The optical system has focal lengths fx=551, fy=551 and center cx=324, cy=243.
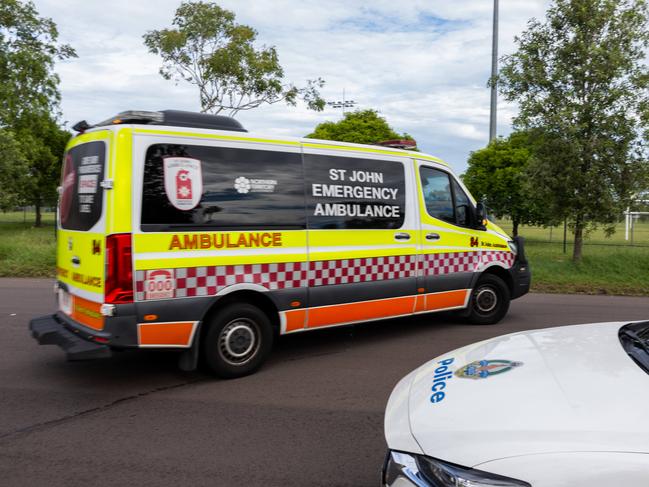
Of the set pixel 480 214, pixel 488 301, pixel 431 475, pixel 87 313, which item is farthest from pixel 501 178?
pixel 431 475

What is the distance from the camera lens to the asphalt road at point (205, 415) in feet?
10.9

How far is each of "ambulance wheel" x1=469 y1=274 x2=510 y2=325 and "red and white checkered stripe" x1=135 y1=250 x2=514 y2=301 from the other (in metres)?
0.29

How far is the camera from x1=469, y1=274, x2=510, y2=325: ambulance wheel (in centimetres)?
725

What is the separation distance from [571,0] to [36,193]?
32.1 m

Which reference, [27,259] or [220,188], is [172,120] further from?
[27,259]

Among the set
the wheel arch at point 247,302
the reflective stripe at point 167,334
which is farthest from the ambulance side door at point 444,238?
the reflective stripe at point 167,334

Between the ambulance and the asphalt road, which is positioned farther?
the ambulance

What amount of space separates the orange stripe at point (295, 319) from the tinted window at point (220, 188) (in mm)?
846

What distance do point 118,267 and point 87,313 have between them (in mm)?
669

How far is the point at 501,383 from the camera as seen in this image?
97.1 inches

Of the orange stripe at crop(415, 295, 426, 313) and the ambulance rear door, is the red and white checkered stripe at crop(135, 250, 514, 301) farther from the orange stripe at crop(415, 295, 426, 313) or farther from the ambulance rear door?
the ambulance rear door

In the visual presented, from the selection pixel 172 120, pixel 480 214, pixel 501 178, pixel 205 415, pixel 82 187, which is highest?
pixel 501 178

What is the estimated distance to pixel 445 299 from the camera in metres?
6.80

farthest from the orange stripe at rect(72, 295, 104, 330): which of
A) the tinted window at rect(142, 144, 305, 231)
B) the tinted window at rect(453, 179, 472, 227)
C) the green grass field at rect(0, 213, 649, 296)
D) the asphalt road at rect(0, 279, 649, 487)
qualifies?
the green grass field at rect(0, 213, 649, 296)
